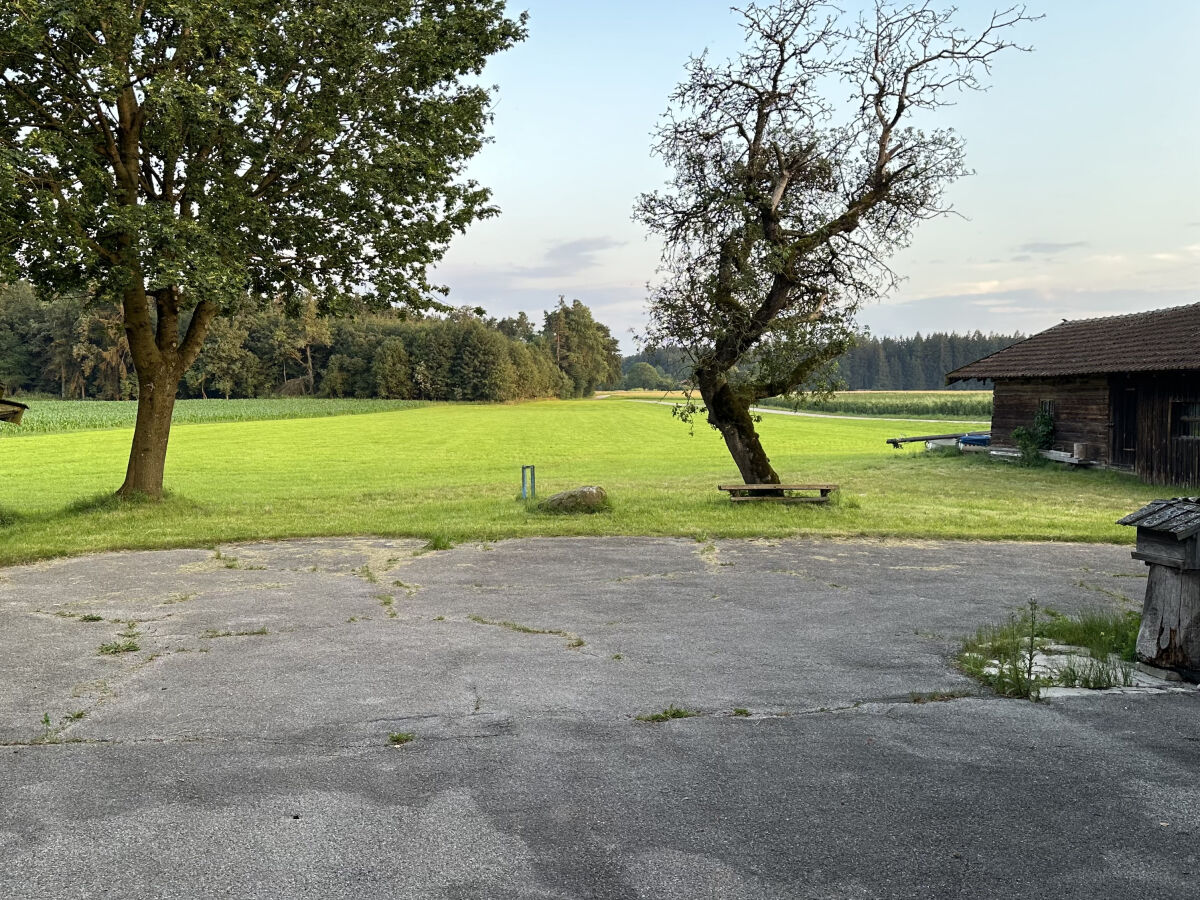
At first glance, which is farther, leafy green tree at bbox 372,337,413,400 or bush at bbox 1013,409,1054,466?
leafy green tree at bbox 372,337,413,400

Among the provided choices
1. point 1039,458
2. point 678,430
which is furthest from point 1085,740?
point 678,430

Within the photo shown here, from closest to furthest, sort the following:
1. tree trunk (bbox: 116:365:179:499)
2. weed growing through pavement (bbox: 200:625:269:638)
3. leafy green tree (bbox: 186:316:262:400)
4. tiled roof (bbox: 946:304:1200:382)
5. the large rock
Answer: weed growing through pavement (bbox: 200:625:269:638) < the large rock < tree trunk (bbox: 116:365:179:499) < tiled roof (bbox: 946:304:1200:382) < leafy green tree (bbox: 186:316:262:400)

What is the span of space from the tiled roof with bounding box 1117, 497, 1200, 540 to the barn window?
19.7 meters

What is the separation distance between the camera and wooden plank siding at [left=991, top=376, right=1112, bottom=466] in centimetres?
2691

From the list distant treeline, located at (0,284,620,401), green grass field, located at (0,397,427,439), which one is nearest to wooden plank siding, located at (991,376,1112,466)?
green grass field, located at (0,397,427,439)

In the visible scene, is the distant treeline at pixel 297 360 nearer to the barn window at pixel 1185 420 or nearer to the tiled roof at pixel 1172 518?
the barn window at pixel 1185 420

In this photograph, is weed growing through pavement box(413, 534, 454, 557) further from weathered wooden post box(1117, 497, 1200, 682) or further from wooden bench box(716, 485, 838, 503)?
weathered wooden post box(1117, 497, 1200, 682)

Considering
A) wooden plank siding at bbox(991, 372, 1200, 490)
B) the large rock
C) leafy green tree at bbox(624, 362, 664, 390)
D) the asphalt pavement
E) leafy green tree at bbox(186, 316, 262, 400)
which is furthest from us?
leafy green tree at bbox(624, 362, 664, 390)

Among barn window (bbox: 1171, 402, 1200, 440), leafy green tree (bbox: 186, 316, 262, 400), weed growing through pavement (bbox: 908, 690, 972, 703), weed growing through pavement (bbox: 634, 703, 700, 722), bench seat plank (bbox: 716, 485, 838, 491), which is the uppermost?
leafy green tree (bbox: 186, 316, 262, 400)

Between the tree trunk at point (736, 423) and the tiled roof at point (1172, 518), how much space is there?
11.1 meters

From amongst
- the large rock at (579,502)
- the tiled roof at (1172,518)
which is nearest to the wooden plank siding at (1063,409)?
the large rock at (579,502)

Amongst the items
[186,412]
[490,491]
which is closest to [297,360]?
[186,412]

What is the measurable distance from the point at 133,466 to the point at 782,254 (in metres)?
13.1

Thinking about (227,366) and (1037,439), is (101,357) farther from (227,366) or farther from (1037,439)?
(1037,439)
